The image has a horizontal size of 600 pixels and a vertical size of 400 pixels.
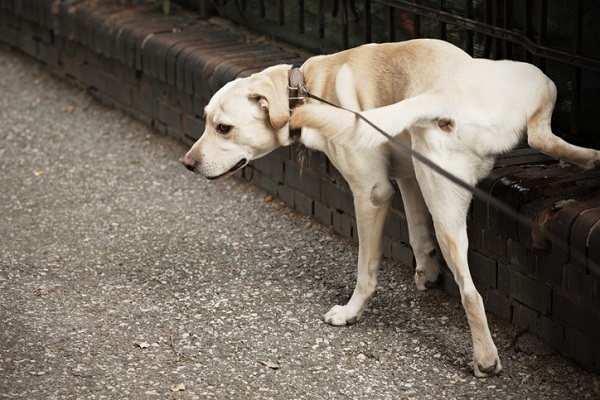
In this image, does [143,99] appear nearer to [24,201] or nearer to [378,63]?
[24,201]

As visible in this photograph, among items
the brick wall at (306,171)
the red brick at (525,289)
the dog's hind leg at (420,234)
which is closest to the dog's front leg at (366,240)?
the dog's hind leg at (420,234)

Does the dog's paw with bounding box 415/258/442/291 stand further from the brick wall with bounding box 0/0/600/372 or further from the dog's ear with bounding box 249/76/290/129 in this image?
the dog's ear with bounding box 249/76/290/129

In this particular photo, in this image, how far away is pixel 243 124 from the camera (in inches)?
184

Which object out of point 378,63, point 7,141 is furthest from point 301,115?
point 7,141

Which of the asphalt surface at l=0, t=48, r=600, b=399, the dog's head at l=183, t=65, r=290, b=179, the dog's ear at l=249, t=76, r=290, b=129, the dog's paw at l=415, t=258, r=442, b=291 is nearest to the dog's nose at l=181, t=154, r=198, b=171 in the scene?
the dog's head at l=183, t=65, r=290, b=179

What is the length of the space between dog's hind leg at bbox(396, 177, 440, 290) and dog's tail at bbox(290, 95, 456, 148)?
83 centimetres

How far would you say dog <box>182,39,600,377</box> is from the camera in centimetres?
407

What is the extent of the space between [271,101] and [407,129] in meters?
0.66

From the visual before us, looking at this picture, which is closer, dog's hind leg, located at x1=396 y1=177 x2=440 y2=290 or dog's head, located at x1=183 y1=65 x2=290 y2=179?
dog's head, located at x1=183 y1=65 x2=290 y2=179

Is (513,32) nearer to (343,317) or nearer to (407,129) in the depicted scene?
(407,129)

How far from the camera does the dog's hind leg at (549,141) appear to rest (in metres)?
4.05

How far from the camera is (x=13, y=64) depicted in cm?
941

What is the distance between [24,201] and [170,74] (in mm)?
1296

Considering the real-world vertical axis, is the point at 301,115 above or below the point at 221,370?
above
